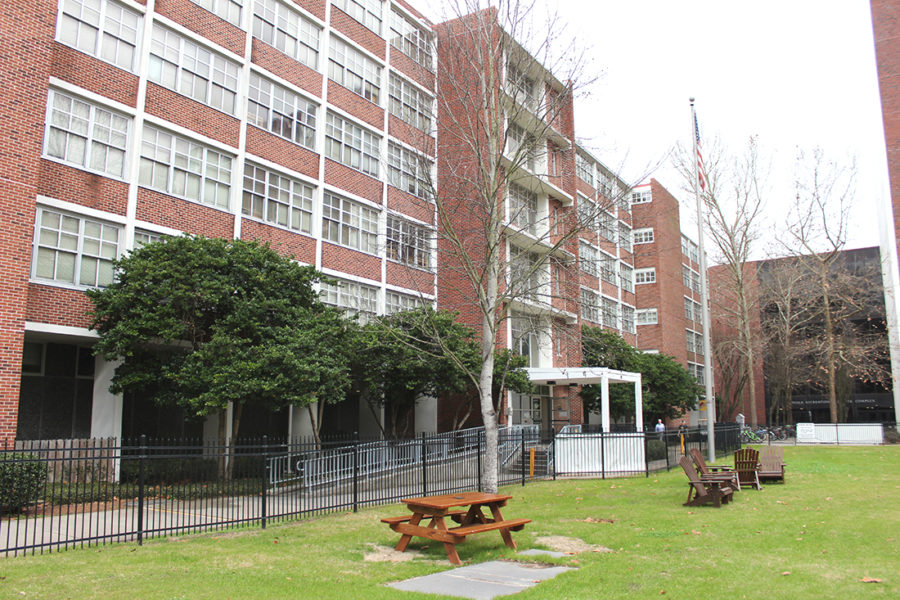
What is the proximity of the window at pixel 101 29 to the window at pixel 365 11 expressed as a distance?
32.3 feet

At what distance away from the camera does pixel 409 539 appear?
9703mm

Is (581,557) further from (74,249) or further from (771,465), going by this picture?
(74,249)

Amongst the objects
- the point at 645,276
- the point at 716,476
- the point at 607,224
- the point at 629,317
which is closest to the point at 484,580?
the point at 716,476

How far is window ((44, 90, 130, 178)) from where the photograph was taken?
18328mm

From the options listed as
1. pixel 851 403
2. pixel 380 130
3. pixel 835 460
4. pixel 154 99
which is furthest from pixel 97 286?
pixel 851 403

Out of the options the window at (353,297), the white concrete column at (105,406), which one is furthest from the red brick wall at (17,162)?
the window at (353,297)

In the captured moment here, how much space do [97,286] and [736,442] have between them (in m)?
23.9

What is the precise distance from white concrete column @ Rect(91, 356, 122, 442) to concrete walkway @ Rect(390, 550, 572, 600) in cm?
1345

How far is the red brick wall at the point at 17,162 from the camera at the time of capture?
15680 mm

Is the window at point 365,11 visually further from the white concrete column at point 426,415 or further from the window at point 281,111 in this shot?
the white concrete column at point 426,415

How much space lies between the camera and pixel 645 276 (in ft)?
181

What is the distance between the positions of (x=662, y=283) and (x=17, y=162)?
1821 inches

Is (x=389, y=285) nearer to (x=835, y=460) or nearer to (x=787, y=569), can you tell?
(x=835, y=460)

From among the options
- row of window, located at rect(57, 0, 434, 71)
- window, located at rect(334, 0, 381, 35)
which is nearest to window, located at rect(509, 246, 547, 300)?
row of window, located at rect(57, 0, 434, 71)
